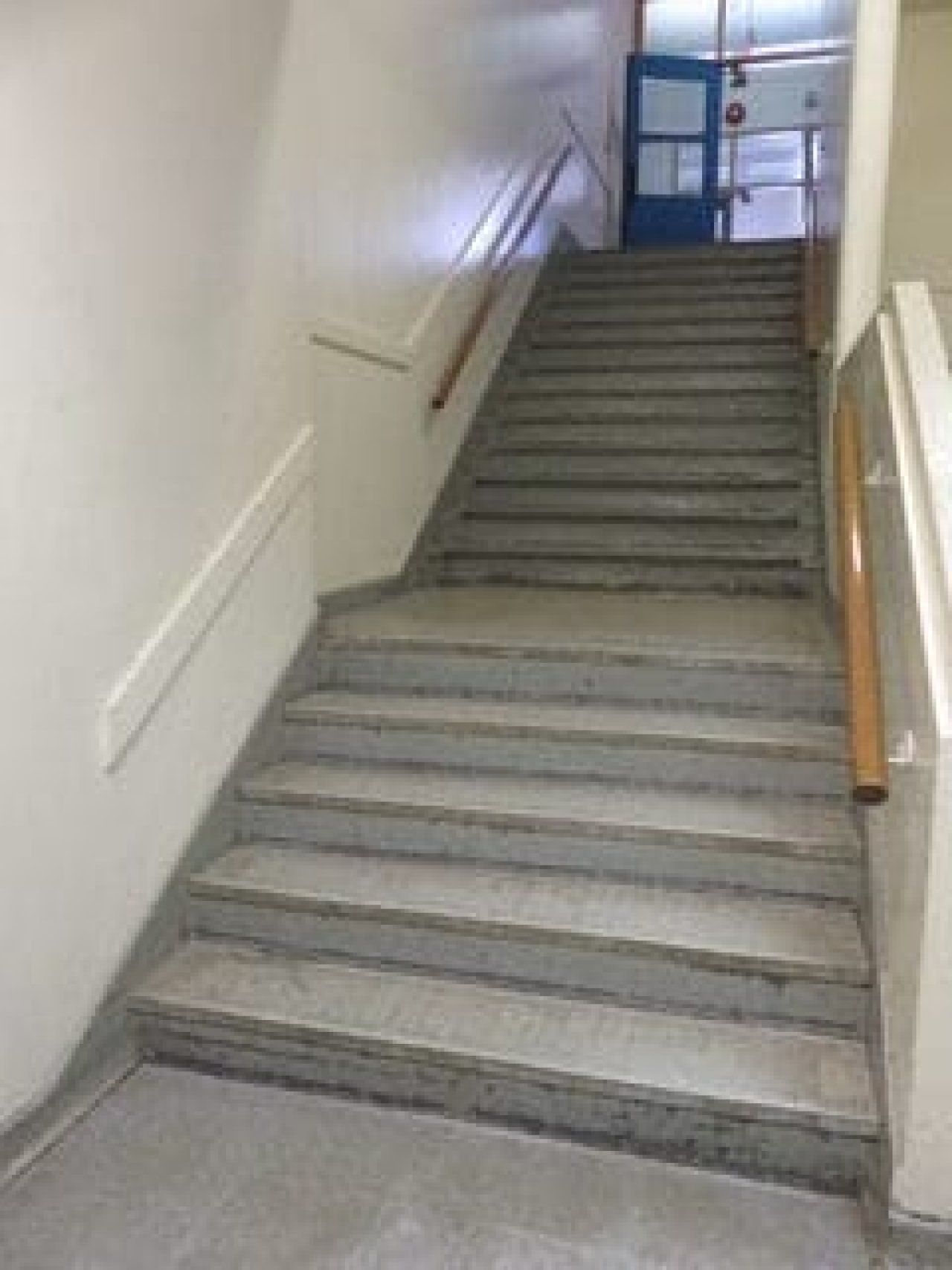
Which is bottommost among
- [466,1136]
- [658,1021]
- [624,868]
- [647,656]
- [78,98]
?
[466,1136]

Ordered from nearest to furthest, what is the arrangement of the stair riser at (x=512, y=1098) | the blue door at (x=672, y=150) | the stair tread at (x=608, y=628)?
the stair riser at (x=512, y=1098), the stair tread at (x=608, y=628), the blue door at (x=672, y=150)

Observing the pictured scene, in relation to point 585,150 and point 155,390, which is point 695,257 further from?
point 155,390

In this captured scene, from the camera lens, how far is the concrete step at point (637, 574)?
4020mm

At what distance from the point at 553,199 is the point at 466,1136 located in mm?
5215

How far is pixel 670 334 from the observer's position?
524 cm

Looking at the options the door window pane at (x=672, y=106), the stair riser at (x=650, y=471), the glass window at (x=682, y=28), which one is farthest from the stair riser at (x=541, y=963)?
the glass window at (x=682, y=28)

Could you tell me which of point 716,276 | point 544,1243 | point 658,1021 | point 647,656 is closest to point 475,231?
point 716,276

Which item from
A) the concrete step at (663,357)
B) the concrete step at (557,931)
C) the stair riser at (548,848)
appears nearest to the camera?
the concrete step at (557,931)

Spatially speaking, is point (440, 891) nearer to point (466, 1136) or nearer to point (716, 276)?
point (466, 1136)

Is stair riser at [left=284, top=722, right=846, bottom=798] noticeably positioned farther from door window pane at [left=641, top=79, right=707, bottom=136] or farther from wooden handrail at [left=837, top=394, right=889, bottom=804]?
door window pane at [left=641, top=79, right=707, bottom=136]

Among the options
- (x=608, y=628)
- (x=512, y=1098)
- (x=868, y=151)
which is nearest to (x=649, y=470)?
(x=608, y=628)

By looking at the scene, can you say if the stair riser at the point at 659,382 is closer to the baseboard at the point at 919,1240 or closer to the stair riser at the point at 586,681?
the stair riser at the point at 586,681

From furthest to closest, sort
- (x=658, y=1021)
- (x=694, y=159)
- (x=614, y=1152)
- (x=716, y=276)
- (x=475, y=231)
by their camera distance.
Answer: (x=694, y=159) < (x=716, y=276) < (x=475, y=231) < (x=658, y=1021) < (x=614, y=1152)

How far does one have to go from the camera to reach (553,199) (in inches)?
242
